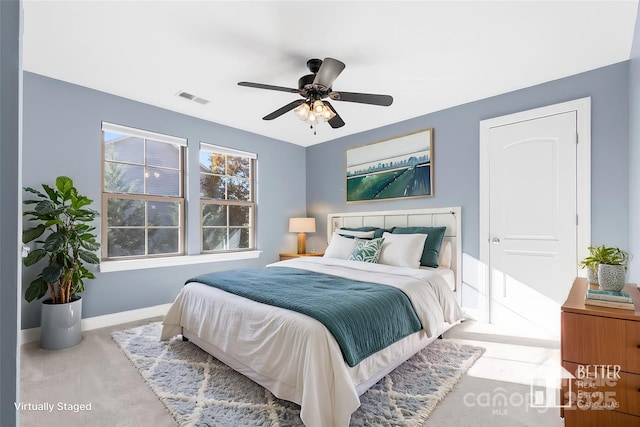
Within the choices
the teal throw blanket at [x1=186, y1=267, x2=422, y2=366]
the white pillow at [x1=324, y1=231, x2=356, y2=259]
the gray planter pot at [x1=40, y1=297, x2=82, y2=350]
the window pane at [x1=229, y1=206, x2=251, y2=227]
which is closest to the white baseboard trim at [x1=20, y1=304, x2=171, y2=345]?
the gray planter pot at [x1=40, y1=297, x2=82, y2=350]

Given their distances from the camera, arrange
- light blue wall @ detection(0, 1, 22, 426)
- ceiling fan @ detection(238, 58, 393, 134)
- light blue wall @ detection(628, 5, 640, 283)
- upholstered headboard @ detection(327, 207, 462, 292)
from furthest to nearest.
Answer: upholstered headboard @ detection(327, 207, 462, 292), ceiling fan @ detection(238, 58, 393, 134), light blue wall @ detection(628, 5, 640, 283), light blue wall @ detection(0, 1, 22, 426)

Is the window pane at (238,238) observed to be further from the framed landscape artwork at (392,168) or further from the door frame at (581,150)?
the door frame at (581,150)

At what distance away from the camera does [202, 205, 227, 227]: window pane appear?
166 inches

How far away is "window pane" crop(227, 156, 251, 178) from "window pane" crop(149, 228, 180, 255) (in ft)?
3.92

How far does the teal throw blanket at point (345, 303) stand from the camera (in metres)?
1.74

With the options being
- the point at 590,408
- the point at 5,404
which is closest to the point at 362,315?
the point at 590,408

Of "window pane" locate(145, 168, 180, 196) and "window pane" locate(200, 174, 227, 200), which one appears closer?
"window pane" locate(145, 168, 180, 196)

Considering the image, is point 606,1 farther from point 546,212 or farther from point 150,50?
point 150,50

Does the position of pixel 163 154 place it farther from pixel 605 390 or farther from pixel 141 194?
pixel 605 390

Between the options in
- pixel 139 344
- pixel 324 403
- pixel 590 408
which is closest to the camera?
pixel 590 408

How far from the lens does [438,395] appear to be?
6.40 feet

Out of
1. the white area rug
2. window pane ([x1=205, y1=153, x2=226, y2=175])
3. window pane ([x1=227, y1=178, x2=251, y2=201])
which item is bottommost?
the white area rug

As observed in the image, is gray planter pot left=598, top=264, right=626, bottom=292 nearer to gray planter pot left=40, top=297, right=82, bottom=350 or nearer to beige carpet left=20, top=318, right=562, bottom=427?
beige carpet left=20, top=318, right=562, bottom=427

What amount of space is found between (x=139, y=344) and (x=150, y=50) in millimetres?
2545
